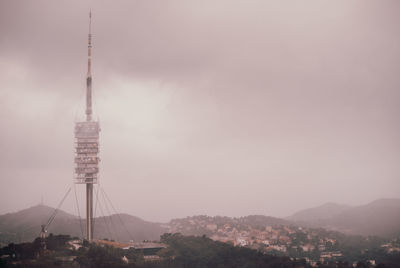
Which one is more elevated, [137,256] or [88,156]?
[88,156]

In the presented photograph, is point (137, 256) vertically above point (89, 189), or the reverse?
point (89, 189)

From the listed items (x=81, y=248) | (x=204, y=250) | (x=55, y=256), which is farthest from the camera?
(x=204, y=250)

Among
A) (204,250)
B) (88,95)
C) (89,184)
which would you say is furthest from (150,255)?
(88,95)

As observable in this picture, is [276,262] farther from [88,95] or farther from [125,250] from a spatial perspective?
[88,95]

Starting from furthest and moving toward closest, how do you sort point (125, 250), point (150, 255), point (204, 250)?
1. point (204, 250)
2. point (150, 255)
3. point (125, 250)

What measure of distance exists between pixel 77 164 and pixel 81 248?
23.6 meters

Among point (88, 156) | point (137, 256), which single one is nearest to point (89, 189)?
point (88, 156)

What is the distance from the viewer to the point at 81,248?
11275cm

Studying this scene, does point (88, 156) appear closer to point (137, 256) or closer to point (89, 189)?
point (89, 189)

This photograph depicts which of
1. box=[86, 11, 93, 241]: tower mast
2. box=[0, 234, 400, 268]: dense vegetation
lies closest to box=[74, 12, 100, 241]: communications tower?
box=[86, 11, 93, 241]: tower mast

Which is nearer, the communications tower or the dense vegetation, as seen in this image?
the dense vegetation

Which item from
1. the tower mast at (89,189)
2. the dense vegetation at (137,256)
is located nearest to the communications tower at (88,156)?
the tower mast at (89,189)

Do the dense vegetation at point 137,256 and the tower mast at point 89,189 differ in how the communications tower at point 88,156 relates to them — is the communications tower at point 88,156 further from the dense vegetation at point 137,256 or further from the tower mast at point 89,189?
the dense vegetation at point 137,256

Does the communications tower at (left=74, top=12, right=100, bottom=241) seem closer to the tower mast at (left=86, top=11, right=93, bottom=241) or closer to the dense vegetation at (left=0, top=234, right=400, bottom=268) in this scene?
the tower mast at (left=86, top=11, right=93, bottom=241)
